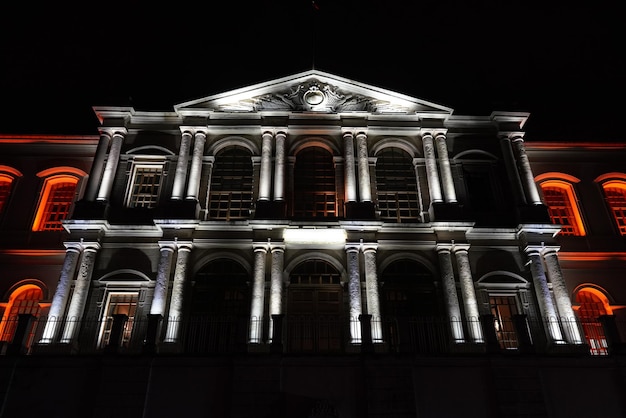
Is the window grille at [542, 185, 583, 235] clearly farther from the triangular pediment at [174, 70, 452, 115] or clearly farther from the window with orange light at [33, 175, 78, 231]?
the window with orange light at [33, 175, 78, 231]

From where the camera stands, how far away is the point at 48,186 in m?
22.1

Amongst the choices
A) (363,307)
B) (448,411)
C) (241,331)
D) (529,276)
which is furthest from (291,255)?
(529,276)

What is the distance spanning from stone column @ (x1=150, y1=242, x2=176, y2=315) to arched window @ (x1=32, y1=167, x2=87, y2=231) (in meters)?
5.95

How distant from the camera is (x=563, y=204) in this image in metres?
22.5

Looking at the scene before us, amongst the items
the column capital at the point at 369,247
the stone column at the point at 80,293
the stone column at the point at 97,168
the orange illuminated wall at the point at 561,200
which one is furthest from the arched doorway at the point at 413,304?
the stone column at the point at 97,168

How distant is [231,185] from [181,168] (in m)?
2.11

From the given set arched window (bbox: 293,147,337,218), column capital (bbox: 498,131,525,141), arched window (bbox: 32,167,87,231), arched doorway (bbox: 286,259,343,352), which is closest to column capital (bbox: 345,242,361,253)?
arched doorway (bbox: 286,259,343,352)

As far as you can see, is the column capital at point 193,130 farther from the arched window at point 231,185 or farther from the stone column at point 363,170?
the stone column at point 363,170

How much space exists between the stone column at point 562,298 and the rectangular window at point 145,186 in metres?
15.4

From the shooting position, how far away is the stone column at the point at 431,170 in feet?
65.5

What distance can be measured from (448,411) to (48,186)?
61.3 feet

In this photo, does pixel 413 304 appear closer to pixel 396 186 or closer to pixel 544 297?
pixel 544 297

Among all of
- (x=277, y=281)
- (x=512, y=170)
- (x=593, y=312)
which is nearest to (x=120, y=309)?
(x=277, y=281)

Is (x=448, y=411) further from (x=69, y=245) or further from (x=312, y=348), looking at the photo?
(x=69, y=245)
